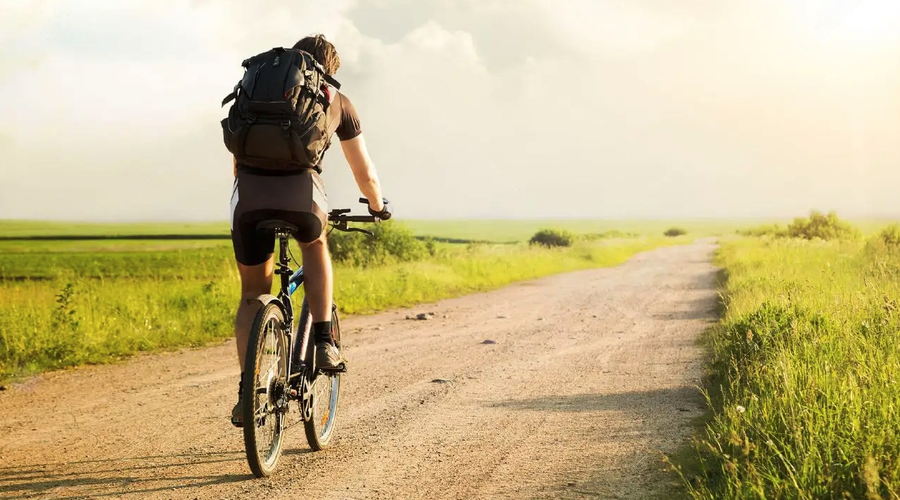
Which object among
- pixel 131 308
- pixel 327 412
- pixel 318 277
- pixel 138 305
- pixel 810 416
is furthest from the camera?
pixel 138 305

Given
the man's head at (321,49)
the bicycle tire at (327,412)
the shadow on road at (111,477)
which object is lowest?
the shadow on road at (111,477)

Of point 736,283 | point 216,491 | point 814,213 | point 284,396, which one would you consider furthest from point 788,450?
point 814,213

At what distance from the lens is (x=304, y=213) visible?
4105 mm

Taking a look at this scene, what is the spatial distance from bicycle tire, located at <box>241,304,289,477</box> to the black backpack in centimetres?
88

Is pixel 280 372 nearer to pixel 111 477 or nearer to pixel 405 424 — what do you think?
pixel 111 477

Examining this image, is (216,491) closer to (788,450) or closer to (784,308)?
(788,450)

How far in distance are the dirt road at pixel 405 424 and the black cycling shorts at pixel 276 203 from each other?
1.49 m

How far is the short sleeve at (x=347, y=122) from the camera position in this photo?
171 inches

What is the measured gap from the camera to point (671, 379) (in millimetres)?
7746

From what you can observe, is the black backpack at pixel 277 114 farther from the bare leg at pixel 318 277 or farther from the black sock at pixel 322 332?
the black sock at pixel 322 332

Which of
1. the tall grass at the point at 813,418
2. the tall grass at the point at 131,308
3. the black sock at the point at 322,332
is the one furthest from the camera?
the tall grass at the point at 131,308

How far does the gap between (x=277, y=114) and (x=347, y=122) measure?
0.55 m

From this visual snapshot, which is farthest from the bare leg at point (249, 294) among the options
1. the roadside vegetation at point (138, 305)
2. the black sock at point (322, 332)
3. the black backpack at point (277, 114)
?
the roadside vegetation at point (138, 305)

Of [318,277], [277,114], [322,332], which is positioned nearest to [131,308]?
[322,332]
